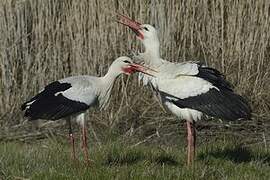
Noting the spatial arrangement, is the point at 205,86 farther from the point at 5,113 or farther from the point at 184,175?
the point at 5,113

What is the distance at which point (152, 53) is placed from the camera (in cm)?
764

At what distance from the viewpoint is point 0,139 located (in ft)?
28.6

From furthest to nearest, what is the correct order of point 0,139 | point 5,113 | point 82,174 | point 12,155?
Result: point 5,113, point 0,139, point 12,155, point 82,174

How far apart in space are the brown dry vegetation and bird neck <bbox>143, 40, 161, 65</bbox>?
1.36 meters

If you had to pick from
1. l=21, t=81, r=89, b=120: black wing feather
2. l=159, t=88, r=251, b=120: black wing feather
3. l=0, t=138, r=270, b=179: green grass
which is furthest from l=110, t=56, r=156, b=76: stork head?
l=0, t=138, r=270, b=179: green grass

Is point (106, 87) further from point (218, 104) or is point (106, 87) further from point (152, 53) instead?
point (218, 104)

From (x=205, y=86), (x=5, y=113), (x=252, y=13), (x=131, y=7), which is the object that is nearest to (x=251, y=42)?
(x=252, y=13)

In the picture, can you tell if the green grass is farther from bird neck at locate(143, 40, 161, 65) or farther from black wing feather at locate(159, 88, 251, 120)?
bird neck at locate(143, 40, 161, 65)

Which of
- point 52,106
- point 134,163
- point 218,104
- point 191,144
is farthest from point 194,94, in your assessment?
point 52,106

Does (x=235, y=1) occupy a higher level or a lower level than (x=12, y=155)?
higher

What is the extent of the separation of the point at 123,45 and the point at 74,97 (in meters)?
2.67

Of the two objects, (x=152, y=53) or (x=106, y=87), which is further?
(x=152, y=53)

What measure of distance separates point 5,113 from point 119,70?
9.09 feet

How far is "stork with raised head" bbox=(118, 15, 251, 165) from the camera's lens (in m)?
6.81
